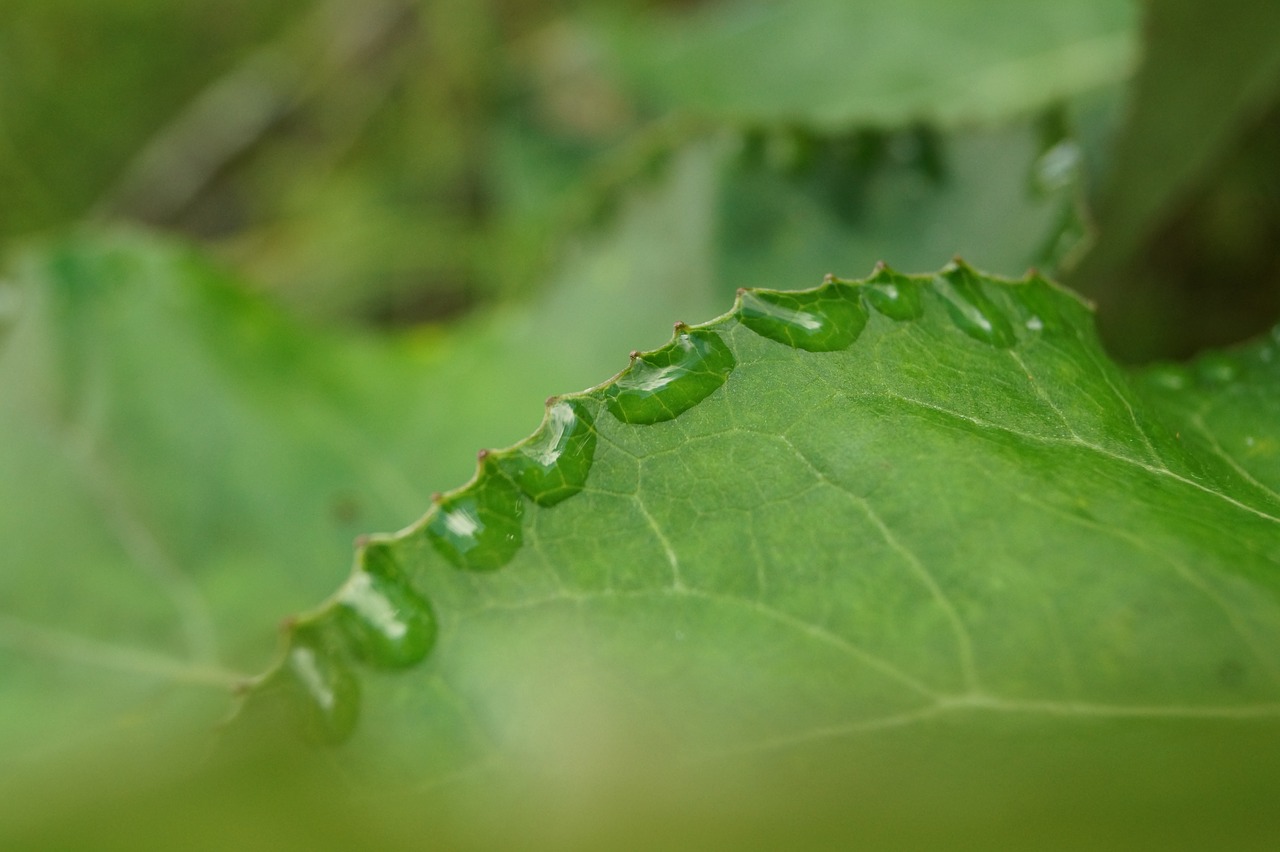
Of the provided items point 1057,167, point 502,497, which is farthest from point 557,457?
point 1057,167

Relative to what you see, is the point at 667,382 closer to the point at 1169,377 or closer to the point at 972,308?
the point at 972,308

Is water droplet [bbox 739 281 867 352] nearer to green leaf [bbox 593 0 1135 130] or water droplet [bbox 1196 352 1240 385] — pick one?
water droplet [bbox 1196 352 1240 385]

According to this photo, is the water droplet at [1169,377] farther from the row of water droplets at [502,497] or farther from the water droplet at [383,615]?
the water droplet at [383,615]

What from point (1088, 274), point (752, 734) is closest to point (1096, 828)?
point (752, 734)

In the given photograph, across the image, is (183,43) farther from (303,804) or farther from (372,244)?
(303,804)

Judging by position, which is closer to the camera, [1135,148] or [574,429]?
[574,429]

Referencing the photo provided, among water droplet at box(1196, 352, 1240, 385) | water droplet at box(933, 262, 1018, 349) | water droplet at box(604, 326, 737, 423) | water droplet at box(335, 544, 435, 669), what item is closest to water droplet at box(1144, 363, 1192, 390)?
water droplet at box(1196, 352, 1240, 385)

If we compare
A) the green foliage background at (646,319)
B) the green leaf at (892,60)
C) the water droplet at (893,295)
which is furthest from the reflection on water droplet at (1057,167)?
the water droplet at (893,295)
